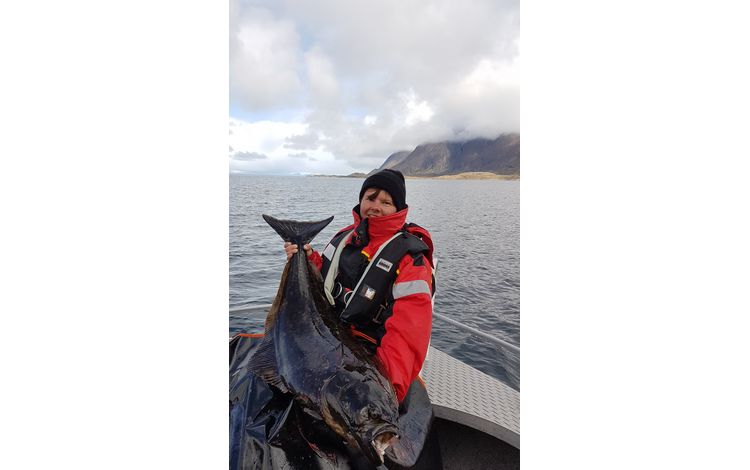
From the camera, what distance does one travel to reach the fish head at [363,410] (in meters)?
1.42

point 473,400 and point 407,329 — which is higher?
point 407,329

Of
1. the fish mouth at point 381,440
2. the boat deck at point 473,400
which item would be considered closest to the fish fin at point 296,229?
the fish mouth at point 381,440

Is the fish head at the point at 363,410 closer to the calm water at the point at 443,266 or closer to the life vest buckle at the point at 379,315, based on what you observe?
the life vest buckle at the point at 379,315

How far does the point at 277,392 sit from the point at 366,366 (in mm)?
437

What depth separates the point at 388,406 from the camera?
1.52 metres

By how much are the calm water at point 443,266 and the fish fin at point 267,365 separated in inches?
35.9

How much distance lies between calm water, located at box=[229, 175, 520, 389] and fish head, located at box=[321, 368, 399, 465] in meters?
1.28

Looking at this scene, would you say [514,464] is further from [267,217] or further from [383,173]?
[267,217]

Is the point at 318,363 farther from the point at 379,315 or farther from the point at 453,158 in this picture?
the point at 453,158

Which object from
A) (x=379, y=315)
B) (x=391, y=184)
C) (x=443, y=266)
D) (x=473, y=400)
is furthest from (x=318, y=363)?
(x=443, y=266)

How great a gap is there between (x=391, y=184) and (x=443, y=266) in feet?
37.7

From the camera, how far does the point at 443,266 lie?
13477 mm

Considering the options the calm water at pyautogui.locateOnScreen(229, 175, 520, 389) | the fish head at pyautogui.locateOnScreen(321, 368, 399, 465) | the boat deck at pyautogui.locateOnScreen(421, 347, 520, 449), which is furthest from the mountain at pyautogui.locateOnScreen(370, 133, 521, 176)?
the fish head at pyautogui.locateOnScreen(321, 368, 399, 465)
